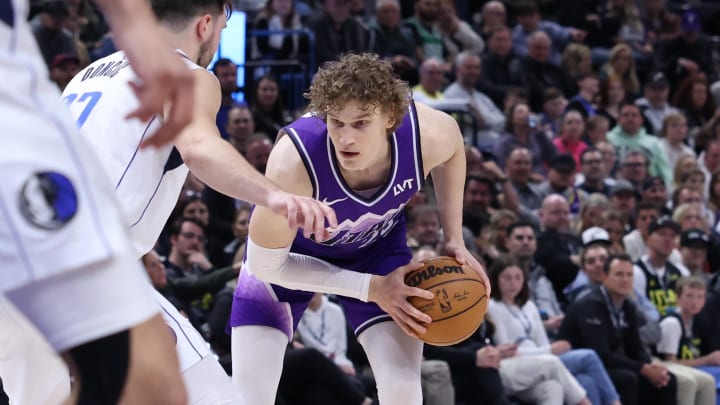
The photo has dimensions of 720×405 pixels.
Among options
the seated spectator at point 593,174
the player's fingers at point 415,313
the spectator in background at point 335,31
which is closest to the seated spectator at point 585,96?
the seated spectator at point 593,174

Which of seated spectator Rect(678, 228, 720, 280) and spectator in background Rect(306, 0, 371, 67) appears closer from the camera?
seated spectator Rect(678, 228, 720, 280)

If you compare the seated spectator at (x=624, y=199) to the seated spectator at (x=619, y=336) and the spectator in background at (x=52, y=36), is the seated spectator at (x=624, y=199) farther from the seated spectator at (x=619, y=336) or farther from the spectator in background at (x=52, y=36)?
the spectator in background at (x=52, y=36)

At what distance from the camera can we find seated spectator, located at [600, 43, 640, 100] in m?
13.4

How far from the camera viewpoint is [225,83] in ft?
32.4

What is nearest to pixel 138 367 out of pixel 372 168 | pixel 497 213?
pixel 372 168

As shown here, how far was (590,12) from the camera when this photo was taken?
1496 cm

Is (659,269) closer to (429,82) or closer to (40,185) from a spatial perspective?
(429,82)

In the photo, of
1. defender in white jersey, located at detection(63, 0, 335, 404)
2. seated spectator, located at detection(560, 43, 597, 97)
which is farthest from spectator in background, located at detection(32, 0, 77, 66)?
defender in white jersey, located at detection(63, 0, 335, 404)

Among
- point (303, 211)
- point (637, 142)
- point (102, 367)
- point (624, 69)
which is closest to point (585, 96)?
point (637, 142)

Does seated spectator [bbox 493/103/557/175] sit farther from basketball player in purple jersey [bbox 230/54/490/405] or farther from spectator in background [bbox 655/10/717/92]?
basketball player in purple jersey [bbox 230/54/490/405]

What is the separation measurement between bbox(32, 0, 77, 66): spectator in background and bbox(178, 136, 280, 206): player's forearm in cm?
710

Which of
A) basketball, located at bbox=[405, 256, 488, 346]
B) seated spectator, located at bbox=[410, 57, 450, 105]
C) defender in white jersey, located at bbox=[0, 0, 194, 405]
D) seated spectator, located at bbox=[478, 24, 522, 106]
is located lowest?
seated spectator, located at bbox=[478, 24, 522, 106]

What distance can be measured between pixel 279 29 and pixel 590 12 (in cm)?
520

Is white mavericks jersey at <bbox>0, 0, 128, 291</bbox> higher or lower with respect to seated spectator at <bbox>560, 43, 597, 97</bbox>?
higher
